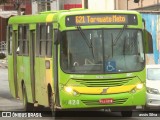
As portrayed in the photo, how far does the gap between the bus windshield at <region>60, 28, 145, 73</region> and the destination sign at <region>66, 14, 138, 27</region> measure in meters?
0.19

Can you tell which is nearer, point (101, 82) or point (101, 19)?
point (101, 82)

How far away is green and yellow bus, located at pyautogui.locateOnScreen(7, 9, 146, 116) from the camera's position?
1396 centimetres

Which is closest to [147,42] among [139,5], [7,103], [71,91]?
[71,91]

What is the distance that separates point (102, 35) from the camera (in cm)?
1432

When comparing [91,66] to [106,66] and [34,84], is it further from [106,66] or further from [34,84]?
[34,84]

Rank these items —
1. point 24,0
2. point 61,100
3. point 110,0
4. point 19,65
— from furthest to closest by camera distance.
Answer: point 24,0, point 110,0, point 19,65, point 61,100

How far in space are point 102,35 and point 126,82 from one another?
Answer: 1228mm

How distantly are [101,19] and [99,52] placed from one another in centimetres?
81

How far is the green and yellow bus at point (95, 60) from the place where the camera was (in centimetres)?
1396

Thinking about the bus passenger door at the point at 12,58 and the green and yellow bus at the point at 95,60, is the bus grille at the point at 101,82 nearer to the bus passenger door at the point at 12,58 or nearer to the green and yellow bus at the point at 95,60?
the green and yellow bus at the point at 95,60

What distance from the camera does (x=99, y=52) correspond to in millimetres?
14219

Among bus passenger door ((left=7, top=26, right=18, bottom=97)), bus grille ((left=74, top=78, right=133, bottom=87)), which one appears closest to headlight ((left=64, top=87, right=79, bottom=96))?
bus grille ((left=74, top=78, right=133, bottom=87))

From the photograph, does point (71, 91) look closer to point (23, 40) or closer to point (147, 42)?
point (147, 42)

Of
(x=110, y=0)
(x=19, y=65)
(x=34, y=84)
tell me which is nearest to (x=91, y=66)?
(x=34, y=84)
